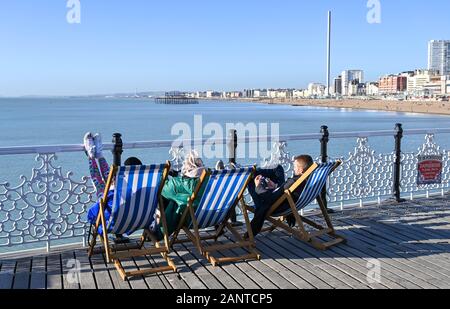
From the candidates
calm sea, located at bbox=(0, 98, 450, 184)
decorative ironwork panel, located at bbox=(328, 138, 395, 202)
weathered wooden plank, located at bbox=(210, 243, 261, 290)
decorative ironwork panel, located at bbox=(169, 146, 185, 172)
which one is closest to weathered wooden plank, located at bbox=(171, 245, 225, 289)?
weathered wooden plank, located at bbox=(210, 243, 261, 290)

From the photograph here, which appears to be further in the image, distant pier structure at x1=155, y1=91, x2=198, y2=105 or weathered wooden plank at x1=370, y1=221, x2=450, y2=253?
distant pier structure at x1=155, y1=91, x2=198, y2=105

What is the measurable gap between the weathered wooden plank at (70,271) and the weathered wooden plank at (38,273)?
0.15 m

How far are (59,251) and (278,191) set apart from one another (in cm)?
205

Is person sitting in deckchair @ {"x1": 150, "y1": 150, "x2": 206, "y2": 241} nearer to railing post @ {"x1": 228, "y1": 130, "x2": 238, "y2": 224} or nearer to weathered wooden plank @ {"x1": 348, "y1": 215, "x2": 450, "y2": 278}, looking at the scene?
railing post @ {"x1": 228, "y1": 130, "x2": 238, "y2": 224}

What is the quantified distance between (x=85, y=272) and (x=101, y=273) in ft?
0.44

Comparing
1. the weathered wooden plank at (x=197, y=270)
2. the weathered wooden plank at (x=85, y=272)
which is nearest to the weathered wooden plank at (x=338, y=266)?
the weathered wooden plank at (x=197, y=270)

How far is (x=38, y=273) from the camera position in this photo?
13.3 ft

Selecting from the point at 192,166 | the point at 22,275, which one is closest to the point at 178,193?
the point at 192,166

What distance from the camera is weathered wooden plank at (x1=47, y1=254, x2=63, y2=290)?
3762mm

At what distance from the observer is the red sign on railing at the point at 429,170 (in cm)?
727

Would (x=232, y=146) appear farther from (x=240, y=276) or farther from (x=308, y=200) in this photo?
(x=240, y=276)

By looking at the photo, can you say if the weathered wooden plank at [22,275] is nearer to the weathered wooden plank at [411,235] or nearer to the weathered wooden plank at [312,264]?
the weathered wooden plank at [312,264]

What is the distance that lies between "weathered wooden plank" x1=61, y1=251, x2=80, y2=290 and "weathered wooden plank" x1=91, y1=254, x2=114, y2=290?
134 millimetres
